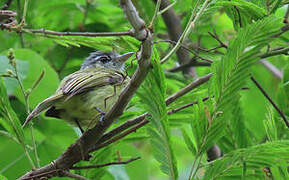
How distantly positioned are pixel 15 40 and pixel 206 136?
2293mm

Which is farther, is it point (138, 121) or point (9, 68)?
point (9, 68)

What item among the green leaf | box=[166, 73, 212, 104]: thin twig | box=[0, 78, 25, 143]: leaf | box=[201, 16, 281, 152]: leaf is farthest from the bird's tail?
box=[201, 16, 281, 152]: leaf

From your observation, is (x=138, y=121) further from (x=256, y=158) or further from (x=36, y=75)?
(x=36, y=75)

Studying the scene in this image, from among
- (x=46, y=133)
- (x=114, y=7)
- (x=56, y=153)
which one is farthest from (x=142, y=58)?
(x=114, y=7)

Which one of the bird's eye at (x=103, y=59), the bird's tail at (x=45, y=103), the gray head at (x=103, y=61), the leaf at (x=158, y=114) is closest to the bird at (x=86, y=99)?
the bird's tail at (x=45, y=103)

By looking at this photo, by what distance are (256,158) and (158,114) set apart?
12.9 inches

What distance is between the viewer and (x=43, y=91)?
2.77 metres

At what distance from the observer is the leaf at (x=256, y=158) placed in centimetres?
136

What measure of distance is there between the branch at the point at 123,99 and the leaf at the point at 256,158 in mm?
371

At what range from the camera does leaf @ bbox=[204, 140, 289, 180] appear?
4.47ft

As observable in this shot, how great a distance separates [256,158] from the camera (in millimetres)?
1383

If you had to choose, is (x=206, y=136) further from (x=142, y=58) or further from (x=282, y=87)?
(x=282, y=87)

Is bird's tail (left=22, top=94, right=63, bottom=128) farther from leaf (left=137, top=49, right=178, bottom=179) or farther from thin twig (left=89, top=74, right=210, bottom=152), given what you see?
leaf (left=137, top=49, right=178, bottom=179)

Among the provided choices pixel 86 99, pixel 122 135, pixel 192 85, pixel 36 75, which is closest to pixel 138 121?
pixel 122 135
